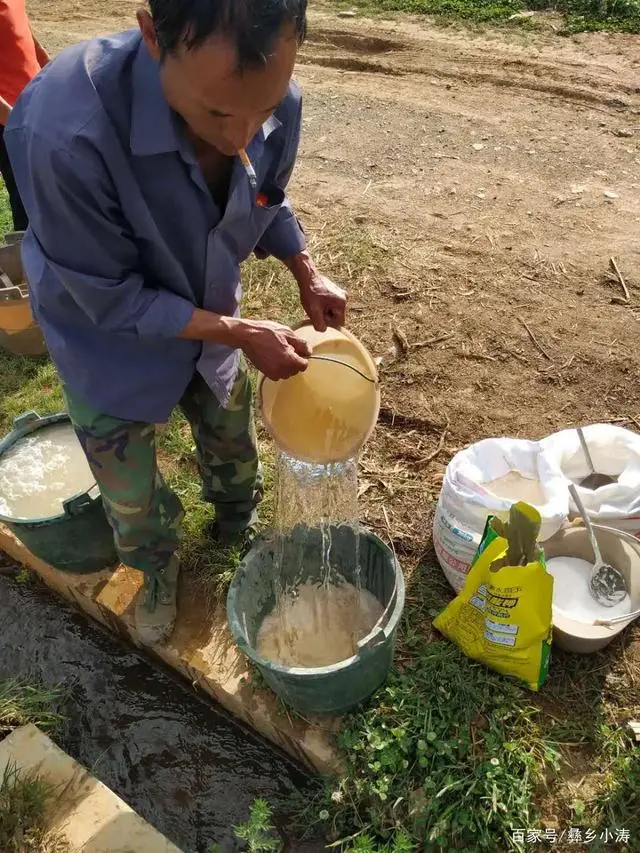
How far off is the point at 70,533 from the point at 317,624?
0.94 metres

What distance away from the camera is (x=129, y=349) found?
6.30ft


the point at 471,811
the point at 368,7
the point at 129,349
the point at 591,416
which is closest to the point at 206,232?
the point at 129,349

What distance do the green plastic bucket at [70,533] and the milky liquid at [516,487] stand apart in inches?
54.6

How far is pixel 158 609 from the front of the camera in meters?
2.62

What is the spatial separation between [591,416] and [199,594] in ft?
6.15

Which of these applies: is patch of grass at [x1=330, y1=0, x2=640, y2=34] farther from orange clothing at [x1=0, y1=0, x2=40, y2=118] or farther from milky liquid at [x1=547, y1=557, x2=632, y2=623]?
milky liquid at [x1=547, y1=557, x2=632, y2=623]

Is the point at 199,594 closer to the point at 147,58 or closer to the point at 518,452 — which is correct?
the point at 518,452

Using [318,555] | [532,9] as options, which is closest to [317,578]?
[318,555]

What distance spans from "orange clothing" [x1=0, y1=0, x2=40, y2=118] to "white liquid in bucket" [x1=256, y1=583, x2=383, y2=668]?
9.10 feet

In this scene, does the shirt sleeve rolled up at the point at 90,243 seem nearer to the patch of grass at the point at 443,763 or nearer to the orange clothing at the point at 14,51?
the patch of grass at the point at 443,763

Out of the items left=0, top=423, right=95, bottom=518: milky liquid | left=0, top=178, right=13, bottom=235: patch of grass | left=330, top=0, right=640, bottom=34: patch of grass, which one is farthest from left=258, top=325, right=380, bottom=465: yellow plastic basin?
left=330, top=0, right=640, bottom=34: patch of grass

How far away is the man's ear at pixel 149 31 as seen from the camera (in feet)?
4.28

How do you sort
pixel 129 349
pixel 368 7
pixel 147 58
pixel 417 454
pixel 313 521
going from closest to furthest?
pixel 147 58 < pixel 129 349 < pixel 313 521 < pixel 417 454 < pixel 368 7

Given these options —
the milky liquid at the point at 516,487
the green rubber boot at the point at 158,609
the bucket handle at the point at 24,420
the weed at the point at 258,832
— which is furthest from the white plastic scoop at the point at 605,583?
the bucket handle at the point at 24,420
